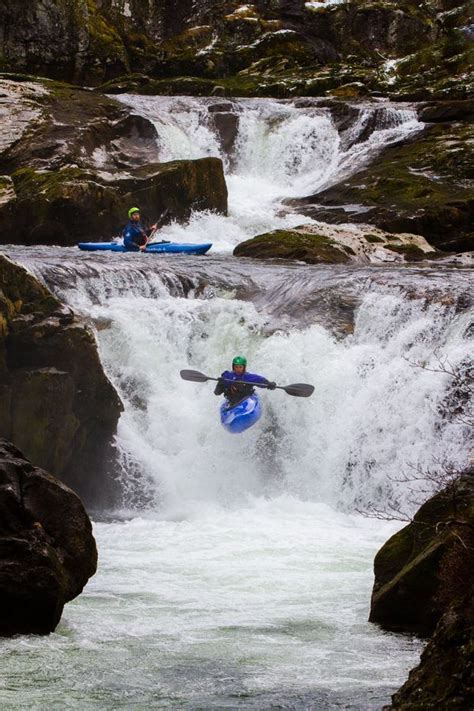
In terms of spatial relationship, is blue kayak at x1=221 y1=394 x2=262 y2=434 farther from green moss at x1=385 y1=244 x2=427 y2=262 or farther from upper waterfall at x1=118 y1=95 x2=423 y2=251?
upper waterfall at x1=118 y1=95 x2=423 y2=251

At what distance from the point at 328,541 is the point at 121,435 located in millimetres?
3600

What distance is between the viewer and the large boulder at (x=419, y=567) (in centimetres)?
619

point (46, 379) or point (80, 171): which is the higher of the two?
point (80, 171)

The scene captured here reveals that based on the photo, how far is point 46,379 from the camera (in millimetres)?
11117

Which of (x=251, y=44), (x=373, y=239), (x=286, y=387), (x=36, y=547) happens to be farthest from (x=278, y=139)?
(x=36, y=547)

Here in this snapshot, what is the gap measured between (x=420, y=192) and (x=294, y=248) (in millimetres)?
5236

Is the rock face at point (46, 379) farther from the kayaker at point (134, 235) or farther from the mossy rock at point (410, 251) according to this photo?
the mossy rock at point (410, 251)

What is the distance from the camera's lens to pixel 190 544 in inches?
393

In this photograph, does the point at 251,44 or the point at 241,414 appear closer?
the point at 241,414

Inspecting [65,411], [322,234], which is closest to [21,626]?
[65,411]

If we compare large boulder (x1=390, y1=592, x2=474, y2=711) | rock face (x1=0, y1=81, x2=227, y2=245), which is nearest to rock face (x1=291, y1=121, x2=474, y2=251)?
rock face (x1=0, y1=81, x2=227, y2=245)

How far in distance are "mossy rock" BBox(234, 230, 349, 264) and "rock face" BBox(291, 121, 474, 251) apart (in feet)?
7.98

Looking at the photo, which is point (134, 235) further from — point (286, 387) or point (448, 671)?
point (448, 671)

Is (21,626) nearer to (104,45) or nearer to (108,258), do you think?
(108,258)
